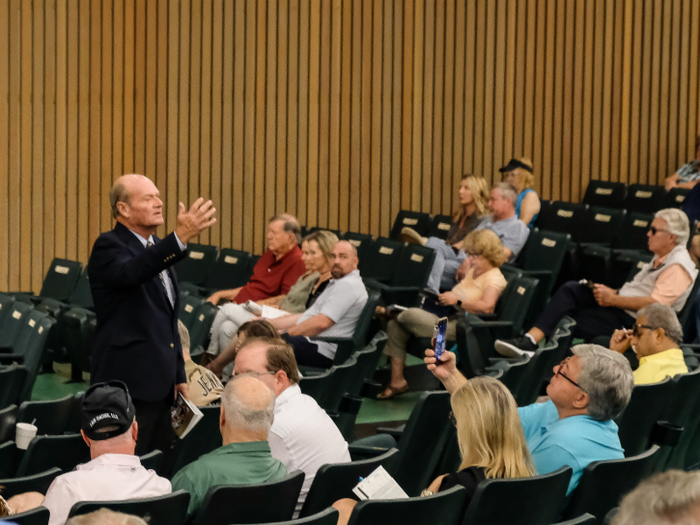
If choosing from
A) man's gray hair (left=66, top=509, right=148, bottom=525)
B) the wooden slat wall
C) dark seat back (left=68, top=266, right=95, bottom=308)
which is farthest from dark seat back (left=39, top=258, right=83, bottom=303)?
man's gray hair (left=66, top=509, right=148, bottom=525)

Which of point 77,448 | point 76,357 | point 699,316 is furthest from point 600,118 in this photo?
point 77,448

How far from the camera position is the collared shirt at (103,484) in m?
2.15

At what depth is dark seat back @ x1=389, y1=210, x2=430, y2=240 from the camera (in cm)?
766

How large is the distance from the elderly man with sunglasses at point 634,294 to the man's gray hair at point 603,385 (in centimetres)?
186

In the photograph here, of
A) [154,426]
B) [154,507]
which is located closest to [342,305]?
[154,426]

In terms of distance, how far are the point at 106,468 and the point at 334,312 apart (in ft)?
8.57

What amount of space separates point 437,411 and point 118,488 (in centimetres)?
117

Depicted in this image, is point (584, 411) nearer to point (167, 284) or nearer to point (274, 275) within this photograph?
point (167, 284)

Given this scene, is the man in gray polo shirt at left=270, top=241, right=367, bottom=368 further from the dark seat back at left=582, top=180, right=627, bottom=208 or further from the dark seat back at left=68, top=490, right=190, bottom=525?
the dark seat back at left=582, top=180, right=627, bottom=208

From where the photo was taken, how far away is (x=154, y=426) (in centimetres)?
302

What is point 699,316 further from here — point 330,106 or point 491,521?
point 330,106

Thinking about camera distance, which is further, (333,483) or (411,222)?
(411,222)

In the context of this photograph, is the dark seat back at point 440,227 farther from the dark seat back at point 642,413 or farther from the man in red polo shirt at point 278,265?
the dark seat back at point 642,413

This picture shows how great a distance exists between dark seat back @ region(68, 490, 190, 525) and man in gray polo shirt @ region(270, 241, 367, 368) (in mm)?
2598
